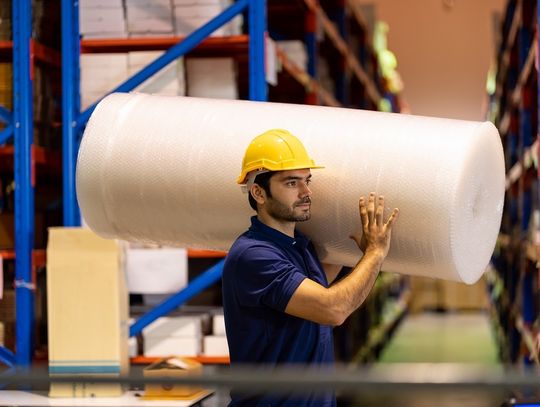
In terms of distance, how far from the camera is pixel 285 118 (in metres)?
3.29

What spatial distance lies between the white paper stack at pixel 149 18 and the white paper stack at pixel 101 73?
0.17m

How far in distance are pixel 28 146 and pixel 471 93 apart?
1406 centimetres

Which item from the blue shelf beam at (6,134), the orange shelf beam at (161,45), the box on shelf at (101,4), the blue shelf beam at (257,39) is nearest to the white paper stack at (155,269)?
the blue shelf beam at (6,134)

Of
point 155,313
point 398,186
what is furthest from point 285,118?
point 155,313

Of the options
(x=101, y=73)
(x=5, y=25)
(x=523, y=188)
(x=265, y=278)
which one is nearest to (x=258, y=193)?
(x=265, y=278)

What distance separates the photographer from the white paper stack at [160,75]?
205 inches

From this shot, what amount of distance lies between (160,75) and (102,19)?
0.48 metres

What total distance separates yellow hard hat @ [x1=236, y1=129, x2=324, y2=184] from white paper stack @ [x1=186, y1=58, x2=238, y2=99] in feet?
7.23

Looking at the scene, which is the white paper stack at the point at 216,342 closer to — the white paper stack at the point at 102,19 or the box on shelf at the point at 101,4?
the white paper stack at the point at 102,19

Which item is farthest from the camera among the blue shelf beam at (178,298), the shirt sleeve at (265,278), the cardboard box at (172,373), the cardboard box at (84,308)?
the blue shelf beam at (178,298)

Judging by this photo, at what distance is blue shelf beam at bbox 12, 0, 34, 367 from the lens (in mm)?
4969

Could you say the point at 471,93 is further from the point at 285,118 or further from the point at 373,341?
the point at 285,118

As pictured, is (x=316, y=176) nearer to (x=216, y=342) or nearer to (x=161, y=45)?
(x=216, y=342)

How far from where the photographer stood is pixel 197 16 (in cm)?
524
